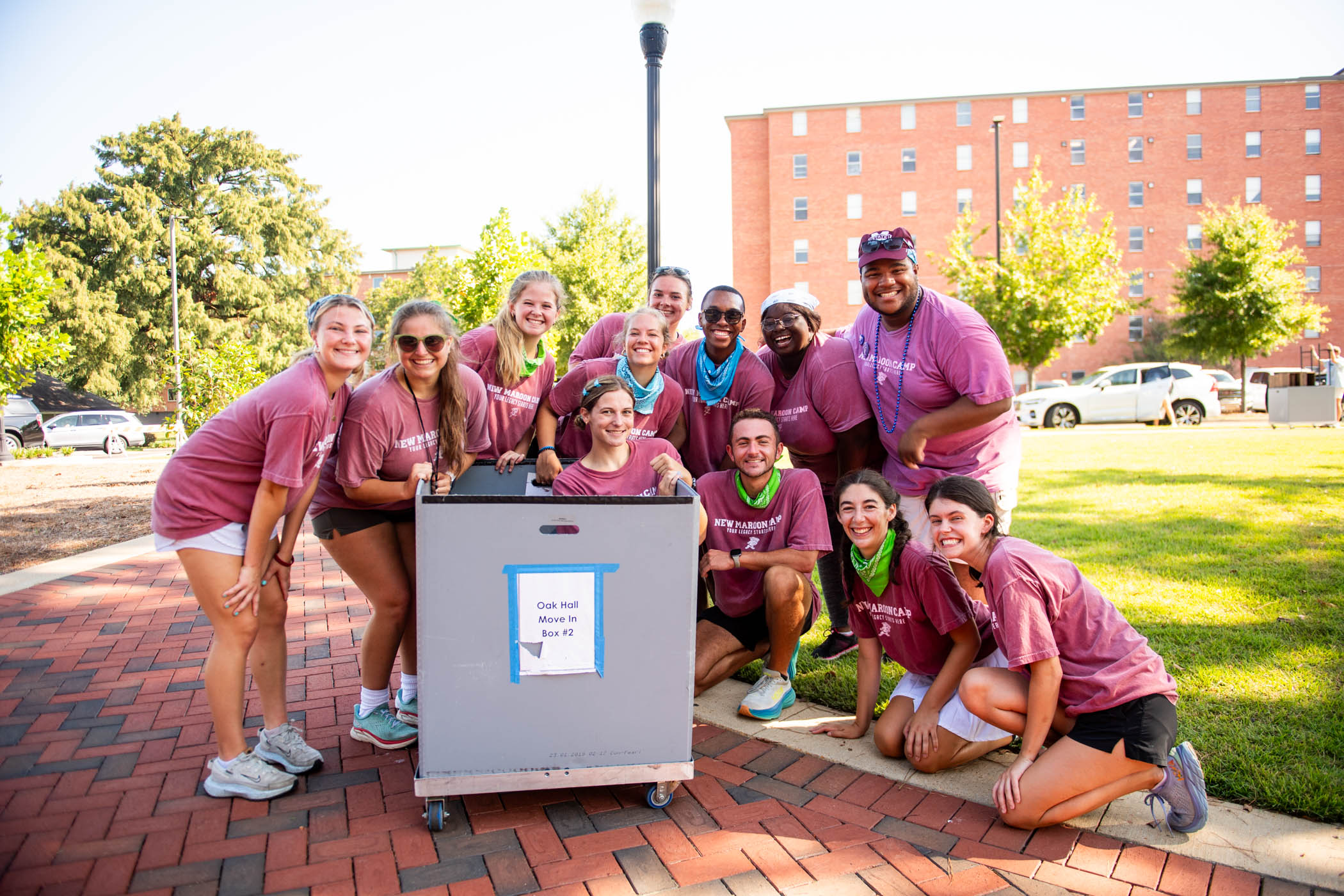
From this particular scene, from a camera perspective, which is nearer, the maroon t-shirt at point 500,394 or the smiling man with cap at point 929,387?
the smiling man with cap at point 929,387

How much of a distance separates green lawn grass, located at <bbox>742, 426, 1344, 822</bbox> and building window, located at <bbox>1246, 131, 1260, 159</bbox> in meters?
43.2

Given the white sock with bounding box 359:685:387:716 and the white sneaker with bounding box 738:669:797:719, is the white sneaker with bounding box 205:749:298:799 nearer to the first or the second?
the white sock with bounding box 359:685:387:716

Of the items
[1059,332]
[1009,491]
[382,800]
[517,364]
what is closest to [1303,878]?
[1009,491]

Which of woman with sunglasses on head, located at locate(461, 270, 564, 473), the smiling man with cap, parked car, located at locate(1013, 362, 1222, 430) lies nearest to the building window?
parked car, located at locate(1013, 362, 1222, 430)

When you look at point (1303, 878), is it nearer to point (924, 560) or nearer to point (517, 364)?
point (924, 560)

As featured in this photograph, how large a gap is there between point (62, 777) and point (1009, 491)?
12.5ft

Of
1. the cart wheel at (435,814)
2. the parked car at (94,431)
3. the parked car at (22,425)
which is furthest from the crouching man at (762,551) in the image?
the parked car at (94,431)

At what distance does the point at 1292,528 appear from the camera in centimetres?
642

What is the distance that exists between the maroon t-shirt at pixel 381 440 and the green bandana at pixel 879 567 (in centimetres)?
165

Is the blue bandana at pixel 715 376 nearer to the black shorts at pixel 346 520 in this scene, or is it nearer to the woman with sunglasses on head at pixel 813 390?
the woman with sunglasses on head at pixel 813 390

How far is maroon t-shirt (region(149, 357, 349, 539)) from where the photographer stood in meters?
2.71

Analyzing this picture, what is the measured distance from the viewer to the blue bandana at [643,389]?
3.62 m

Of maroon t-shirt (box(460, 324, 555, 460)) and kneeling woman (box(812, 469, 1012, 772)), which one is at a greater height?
maroon t-shirt (box(460, 324, 555, 460))

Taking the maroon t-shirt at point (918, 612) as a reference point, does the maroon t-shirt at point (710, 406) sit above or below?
above
